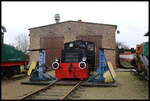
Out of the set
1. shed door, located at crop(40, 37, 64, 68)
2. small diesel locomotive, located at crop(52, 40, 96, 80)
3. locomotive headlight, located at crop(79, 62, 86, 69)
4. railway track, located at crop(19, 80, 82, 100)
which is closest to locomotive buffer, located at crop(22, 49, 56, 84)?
small diesel locomotive, located at crop(52, 40, 96, 80)

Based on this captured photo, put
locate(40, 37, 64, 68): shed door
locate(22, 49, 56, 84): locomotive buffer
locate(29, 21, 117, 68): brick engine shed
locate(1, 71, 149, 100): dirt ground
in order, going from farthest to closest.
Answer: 1. locate(40, 37, 64, 68): shed door
2. locate(29, 21, 117, 68): brick engine shed
3. locate(22, 49, 56, 84): locomotive buffer
4. locate(1, 71, 149, 100): dirt ground

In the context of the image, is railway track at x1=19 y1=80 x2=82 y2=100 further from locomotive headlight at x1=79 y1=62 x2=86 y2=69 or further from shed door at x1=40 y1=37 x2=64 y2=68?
shed door at x1=40 y1=37 x2=64 y2=68

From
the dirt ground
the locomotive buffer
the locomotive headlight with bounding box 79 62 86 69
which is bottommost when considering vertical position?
the dirt ground

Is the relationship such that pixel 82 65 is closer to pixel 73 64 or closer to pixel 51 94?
pixel 73 64

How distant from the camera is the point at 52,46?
67.6 ft

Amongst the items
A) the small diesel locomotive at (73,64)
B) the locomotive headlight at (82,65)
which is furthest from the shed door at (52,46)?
the locomotive headlight at (82,65)

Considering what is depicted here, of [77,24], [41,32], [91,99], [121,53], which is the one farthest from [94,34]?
[91,99]

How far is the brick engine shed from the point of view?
1873 centimetres

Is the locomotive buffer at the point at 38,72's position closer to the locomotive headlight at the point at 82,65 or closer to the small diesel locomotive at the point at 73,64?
the small diesel locomotive at the point at 73,64

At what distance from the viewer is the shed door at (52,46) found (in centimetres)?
2027

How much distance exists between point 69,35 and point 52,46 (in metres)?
2.48

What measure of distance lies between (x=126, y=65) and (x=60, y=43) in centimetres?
916

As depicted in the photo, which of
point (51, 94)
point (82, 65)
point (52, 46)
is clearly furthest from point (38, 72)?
point (52, 46)

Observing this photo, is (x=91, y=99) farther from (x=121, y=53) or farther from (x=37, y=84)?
(x=121, y=53)
